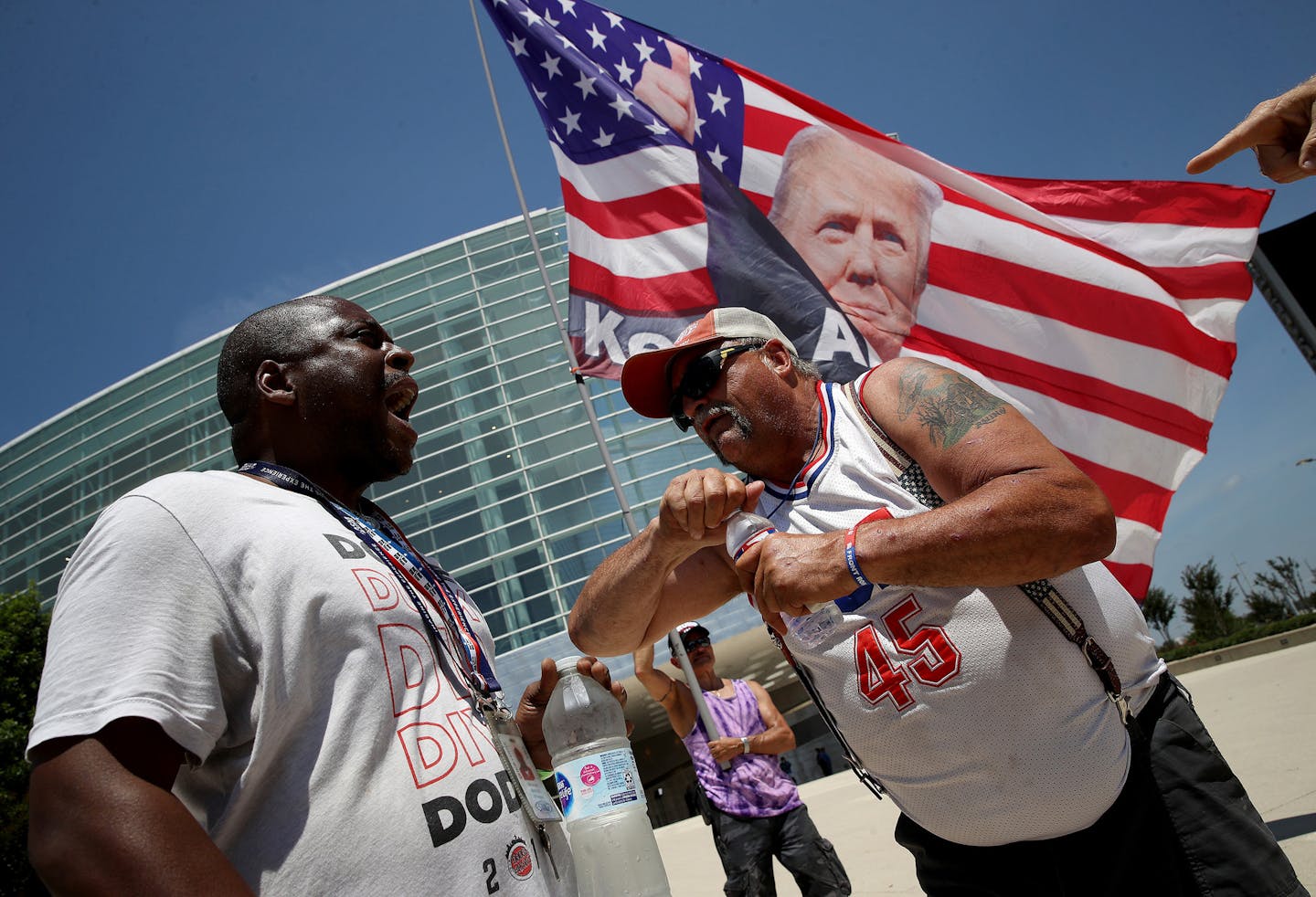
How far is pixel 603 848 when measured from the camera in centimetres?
228

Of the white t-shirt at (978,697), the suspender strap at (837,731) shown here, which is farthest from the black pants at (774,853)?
the white t-shirt at (978,697)

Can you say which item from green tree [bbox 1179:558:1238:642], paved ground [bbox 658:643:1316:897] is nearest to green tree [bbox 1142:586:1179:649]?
green tree [bbox 1179:558:1238:642]

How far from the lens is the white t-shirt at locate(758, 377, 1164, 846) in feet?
6.46

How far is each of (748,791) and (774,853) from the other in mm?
459

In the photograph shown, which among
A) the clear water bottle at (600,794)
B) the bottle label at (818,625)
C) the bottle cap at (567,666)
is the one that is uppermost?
the bottle label at (818,625)

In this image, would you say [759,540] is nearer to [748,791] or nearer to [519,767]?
[519,767]

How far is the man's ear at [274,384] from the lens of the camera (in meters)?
1.96

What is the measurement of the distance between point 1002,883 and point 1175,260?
4.12 metres

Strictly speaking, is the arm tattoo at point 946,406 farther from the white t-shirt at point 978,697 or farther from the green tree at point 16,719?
the green tree at point 16,719

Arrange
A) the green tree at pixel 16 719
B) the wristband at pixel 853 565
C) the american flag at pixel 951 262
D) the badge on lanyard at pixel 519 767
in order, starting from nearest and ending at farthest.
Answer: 1. the badge on lanyard at pixel 519 767
2. the wristband at pixel 853 565
3. the american flag at pixel 951 262
4. the green tree at pixel 16 719

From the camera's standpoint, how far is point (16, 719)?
568 inches

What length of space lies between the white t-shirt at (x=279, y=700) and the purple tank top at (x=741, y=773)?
4311mm

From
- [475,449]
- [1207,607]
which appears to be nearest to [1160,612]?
[1207,607]

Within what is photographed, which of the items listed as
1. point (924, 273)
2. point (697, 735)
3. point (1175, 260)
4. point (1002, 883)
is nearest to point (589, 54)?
point (924, 273)
